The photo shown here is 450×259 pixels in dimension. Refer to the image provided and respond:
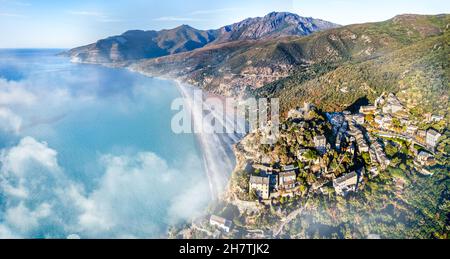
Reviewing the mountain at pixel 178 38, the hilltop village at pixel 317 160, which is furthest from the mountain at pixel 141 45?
the hilltop village at pixel 317 160

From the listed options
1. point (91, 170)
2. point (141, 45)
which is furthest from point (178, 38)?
point (91, 170)

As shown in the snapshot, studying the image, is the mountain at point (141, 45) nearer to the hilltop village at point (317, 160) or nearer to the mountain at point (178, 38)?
the mountain at point (178, 38)

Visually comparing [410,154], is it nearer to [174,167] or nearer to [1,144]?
[174,167]

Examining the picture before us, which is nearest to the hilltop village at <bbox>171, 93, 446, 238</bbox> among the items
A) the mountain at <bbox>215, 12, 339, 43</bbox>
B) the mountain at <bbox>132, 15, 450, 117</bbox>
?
the mountain at <bbox>132, 15, 450, 117</bbox>

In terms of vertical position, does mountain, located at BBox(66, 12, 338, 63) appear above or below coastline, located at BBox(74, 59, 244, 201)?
above

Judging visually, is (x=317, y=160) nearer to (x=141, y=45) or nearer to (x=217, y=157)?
(x=217, y=157)

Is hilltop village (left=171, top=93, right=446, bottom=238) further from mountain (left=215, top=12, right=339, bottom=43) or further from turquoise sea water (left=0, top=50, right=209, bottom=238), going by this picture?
mountain (left=215, top=12, right=339, bottom=43)
